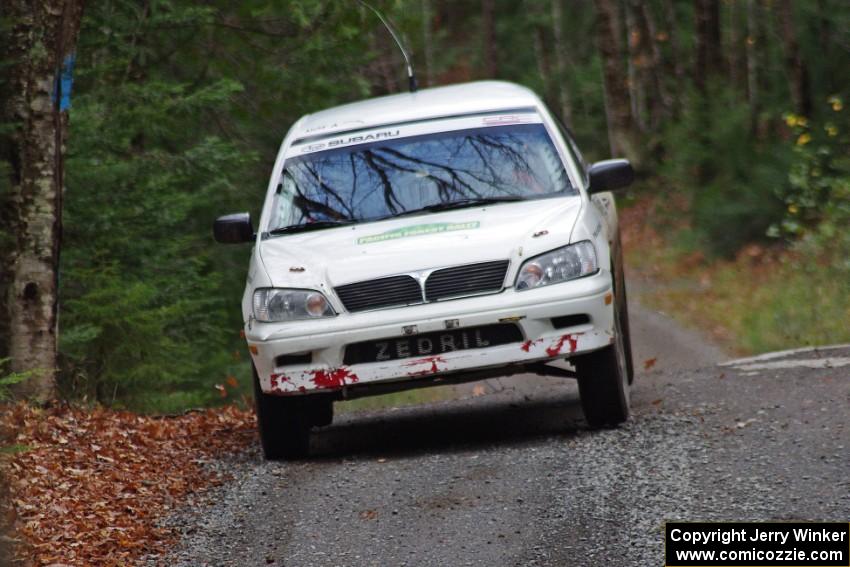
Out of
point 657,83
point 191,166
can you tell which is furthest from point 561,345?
point 657,83

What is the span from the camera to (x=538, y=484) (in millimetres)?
7012

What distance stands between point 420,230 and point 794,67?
1385 cm

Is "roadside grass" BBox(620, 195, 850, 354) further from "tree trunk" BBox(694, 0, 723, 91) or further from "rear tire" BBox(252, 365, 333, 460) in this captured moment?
"rear tire" BBox(252, 365, 333, 460)

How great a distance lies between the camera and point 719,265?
21906 mm

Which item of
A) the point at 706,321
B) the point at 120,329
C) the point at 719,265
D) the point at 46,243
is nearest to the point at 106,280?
the point at 120,329

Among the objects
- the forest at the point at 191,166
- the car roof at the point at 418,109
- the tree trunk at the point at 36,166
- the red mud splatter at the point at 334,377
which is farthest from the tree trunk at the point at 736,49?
the red mud splatter at the point at 334,377

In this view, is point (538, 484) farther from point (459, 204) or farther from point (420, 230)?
point (459, 204)

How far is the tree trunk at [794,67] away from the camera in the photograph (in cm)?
2042

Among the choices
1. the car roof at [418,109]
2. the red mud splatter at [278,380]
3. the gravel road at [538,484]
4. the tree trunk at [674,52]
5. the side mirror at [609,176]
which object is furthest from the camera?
the tree trunk at [674,52]

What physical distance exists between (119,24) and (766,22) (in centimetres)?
2257

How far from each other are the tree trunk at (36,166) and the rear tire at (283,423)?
2.39 metres

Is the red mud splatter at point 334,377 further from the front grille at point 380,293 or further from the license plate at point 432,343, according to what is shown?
the front grille at point 380,293

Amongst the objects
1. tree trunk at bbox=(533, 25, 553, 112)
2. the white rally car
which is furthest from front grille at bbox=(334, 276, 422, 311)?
tree trunk at bbox=(533, 25, 553, 112)

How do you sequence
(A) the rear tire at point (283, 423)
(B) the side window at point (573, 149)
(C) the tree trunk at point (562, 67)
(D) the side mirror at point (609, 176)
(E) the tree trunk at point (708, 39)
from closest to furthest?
(A) the rear tire at point (283, 423)
(D) the side mirror at point (609, 176)
(B) the side window at point (573, 149)
(E) the tree trunk at point (708, 39)
(C) the tree trunk at point (562, 67)
